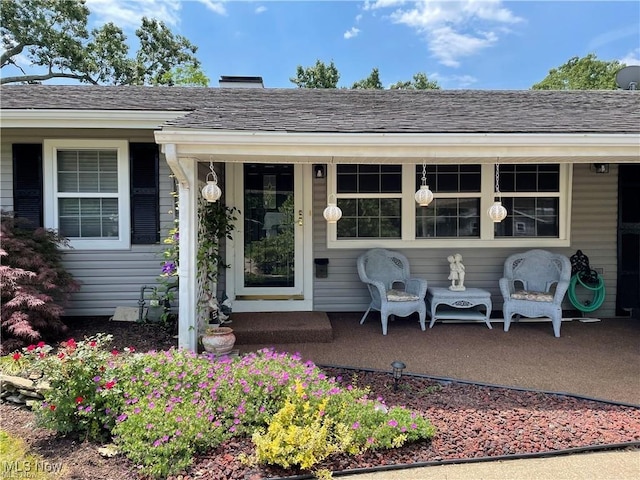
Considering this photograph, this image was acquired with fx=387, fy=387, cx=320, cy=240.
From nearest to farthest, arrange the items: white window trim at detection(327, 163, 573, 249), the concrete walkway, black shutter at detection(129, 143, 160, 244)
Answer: the concrete walkway, black shutter at detection(129, 143, 160, 244), white window trim at detection(327, 163, 573, 249)

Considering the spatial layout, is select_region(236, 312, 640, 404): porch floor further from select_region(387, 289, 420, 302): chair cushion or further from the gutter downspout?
the gutter downspout

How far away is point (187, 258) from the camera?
3.64 meters

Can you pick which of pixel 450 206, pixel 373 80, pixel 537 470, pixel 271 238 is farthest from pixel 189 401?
pixel 373 80

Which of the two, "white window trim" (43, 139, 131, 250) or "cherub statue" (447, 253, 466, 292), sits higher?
"white window trim" (43, 139, 131, 250)

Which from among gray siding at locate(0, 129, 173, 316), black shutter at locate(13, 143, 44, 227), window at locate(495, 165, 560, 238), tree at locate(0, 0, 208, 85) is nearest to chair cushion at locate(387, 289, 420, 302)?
window at locate(495, 165, 560, 238)

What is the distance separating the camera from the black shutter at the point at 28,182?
16.1 feet

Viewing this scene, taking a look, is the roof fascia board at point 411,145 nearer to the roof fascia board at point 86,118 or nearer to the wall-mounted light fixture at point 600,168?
the roof fascia board at point 86,118

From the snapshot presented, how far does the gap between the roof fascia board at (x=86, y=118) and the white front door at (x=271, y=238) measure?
4.09 feet

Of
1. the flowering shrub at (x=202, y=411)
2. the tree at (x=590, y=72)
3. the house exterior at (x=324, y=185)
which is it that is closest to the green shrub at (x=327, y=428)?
the flowering shrub at (x=202, y=411)

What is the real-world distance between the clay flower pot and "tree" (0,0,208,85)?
685 inches

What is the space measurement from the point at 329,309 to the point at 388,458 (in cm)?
324

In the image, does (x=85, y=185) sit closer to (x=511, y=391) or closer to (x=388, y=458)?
(x=388, y=458)

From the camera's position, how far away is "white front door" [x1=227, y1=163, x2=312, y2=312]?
17.7 ft

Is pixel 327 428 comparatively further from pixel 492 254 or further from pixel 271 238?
pixel 492 254
